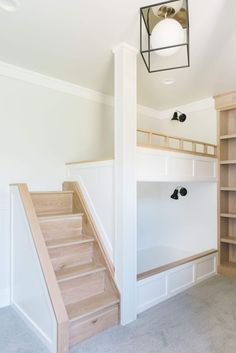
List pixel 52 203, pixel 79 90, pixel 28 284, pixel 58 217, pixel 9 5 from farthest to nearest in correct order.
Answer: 1. pixel 79 90
2. pixel 52 203
3. pixel 58 217
4. pixel 28 284
5. pixel 9 5

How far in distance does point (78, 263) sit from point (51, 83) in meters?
2.10

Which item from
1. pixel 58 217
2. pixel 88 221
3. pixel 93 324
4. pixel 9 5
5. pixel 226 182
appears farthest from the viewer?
pixel 226 182

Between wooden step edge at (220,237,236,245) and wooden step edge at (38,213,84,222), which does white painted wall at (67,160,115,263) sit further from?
wooden step edge at (220,237,236,245)

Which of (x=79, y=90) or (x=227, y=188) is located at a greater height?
(x=79, y=90)

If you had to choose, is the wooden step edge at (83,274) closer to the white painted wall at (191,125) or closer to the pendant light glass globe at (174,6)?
the pendant light glass globe at (174,6)

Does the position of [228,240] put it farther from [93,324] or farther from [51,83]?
[51,83]

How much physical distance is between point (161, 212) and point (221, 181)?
112cm

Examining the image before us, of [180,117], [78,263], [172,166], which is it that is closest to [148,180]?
[172,166]

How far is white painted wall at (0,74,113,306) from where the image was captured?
2.66m

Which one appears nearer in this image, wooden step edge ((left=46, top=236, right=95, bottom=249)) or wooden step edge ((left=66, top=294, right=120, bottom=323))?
wooden step edge ((left=66, top=294, right=120, bottom=323))

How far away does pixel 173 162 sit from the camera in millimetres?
2922

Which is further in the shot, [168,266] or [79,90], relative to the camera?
[79,90]

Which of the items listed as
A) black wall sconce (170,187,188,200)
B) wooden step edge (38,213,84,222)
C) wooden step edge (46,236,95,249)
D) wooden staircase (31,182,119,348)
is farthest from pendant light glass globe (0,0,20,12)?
black wall sconce (170,187,188,200)

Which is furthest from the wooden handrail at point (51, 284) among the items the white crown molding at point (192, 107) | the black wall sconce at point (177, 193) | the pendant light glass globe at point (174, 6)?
the white crown molding at point (192, 107)
